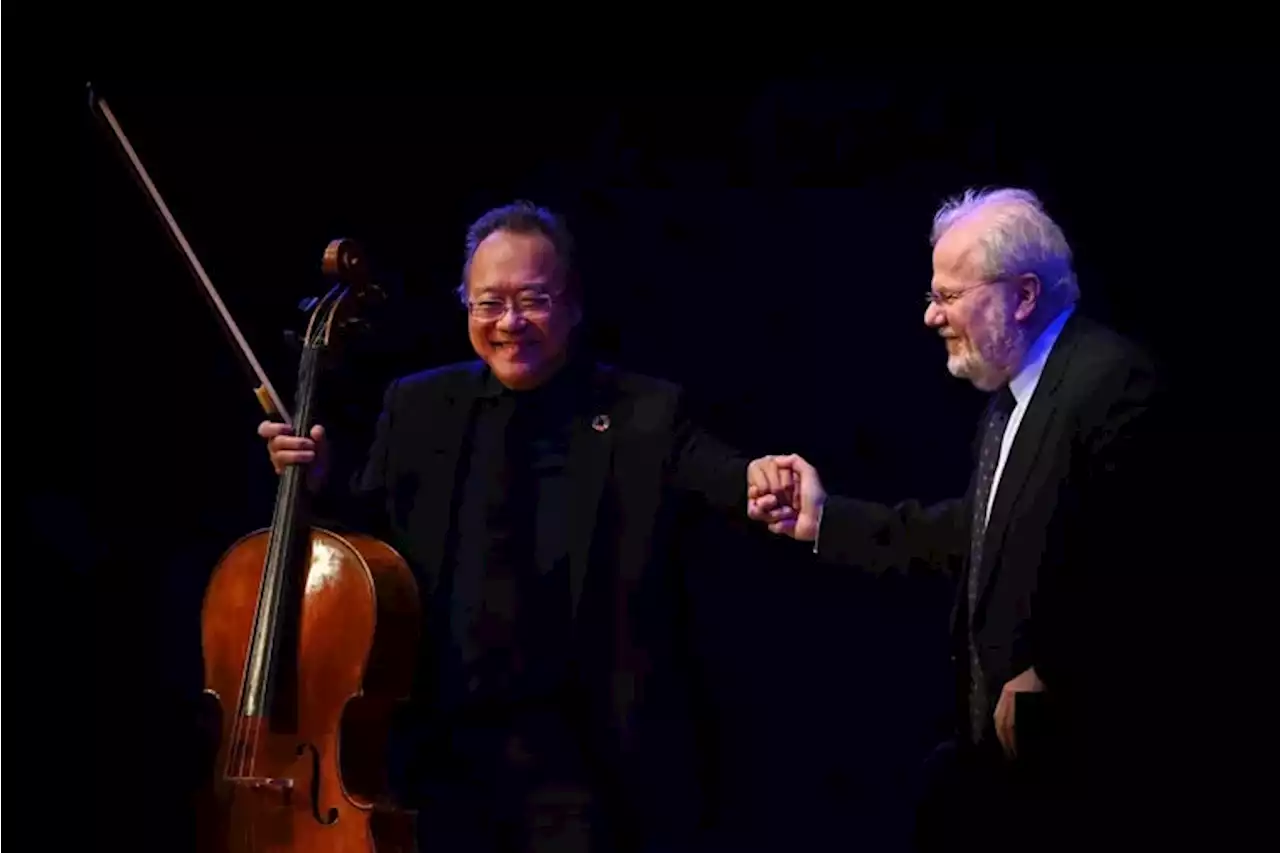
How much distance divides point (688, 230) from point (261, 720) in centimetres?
146

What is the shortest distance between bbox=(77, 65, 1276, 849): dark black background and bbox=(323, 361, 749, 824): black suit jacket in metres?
0.25

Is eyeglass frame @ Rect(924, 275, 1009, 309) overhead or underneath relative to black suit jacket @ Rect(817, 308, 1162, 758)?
overhead

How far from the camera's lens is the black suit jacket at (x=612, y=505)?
10.5 ft

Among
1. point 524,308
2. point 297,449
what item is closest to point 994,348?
point 524,308

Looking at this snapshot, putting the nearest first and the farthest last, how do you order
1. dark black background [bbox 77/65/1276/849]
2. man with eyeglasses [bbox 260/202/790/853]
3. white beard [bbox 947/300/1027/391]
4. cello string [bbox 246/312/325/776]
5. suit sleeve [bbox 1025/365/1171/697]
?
suit sleeve [bbox 1025/365/1171/697]
cello string [bbox 246/312/325/776]
white beard [bbox 947/300/1027/391]
man with eyeglasses [bbox 260/202/790/853]
dark black background [bbox 77/65/1276/849]

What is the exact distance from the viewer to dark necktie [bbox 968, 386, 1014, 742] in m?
2.91

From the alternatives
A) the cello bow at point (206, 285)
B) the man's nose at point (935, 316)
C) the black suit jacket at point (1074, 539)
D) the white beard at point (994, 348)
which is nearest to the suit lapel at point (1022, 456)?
the black suit jacket at point (1074, 539)

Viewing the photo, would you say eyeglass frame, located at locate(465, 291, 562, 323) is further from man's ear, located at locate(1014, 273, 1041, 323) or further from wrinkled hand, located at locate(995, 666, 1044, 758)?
wrinkled hand, located at locate(995, 666, 1044, 758)

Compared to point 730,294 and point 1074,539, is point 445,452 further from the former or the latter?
point 1074,539

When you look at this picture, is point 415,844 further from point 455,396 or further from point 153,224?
point 153,224

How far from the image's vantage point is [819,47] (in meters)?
3.55

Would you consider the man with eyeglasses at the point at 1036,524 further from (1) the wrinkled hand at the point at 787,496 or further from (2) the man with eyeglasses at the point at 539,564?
(2) the man with eyeglasses at the point at 539,564

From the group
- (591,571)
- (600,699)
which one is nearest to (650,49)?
(591,571)

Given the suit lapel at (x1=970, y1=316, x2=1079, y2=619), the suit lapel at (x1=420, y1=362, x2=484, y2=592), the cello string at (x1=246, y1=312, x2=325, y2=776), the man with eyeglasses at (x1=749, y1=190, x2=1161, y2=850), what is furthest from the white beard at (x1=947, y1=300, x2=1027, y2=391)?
the cello string at (x1=246, y1=312, x2=325, y2=776)
